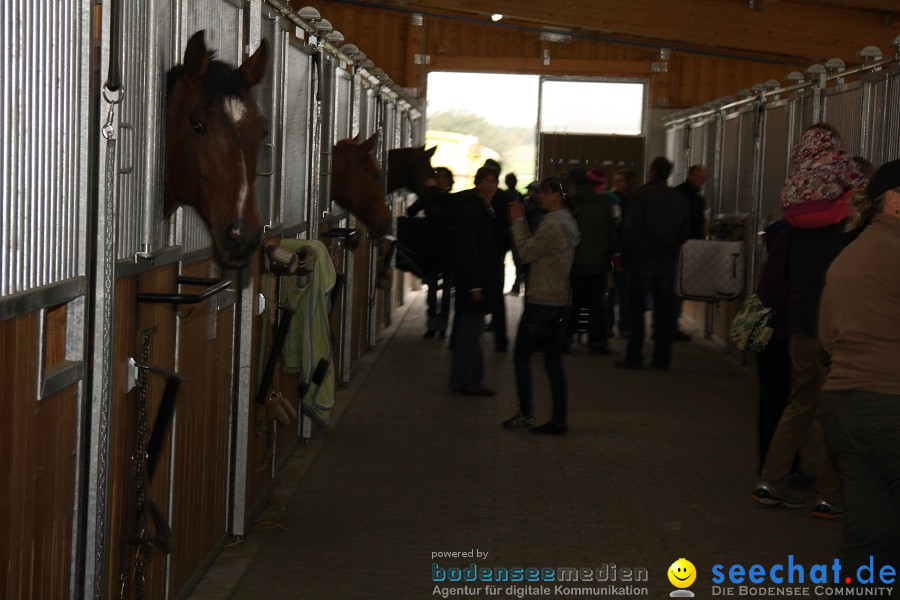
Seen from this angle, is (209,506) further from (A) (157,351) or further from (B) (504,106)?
(B) (504,106)

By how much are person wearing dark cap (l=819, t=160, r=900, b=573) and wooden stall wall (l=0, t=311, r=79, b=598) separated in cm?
227

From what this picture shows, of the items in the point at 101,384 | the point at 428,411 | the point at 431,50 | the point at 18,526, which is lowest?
the point at 428,411

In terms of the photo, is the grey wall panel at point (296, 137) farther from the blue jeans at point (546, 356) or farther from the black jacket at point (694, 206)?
the black jacket at point (694, 206)

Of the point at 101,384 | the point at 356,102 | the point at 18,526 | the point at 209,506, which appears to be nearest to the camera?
the point at 18,526

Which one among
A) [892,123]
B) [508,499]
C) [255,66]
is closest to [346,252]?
[508,499]

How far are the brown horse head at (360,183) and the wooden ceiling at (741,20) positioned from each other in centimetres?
554

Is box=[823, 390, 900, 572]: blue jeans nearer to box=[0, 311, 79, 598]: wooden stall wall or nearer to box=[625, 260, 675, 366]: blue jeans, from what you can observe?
box=[0, 311, 79, 598]: wooden stall wall

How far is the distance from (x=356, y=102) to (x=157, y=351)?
5615 millimetres

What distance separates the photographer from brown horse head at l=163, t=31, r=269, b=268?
3.67m

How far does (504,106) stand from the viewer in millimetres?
19203

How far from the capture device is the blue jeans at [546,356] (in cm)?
707

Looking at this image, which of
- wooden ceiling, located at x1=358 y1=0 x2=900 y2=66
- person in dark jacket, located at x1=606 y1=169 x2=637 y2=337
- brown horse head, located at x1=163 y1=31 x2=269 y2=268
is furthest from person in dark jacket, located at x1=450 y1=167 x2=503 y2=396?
wooden ceiling, located at x1=358 y1=0 x2=900 y2=66

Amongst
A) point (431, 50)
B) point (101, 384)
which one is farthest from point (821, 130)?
point (431, 50)

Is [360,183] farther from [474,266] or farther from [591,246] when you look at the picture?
[591,246]
